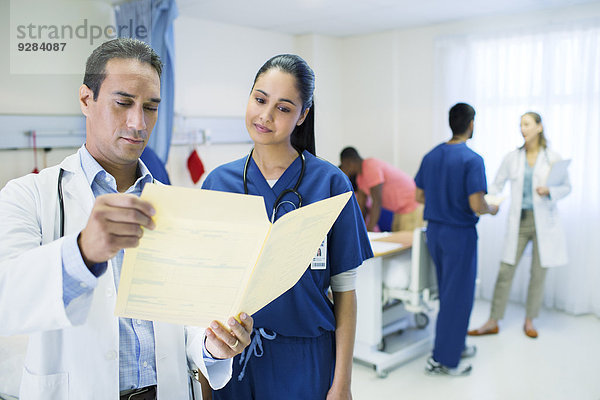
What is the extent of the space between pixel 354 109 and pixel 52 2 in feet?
10.5

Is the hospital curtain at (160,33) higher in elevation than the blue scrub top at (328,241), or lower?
higher

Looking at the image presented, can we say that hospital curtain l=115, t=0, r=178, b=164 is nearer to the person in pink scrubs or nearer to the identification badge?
the person in pink scrubs

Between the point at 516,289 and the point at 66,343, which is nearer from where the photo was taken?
the point at 66,343

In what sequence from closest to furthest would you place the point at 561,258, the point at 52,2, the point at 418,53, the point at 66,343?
the point at 66,343, the point at 52,2, the point at 561,258, the point at 418,53

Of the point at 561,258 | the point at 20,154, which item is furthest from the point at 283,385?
the point at 561,258

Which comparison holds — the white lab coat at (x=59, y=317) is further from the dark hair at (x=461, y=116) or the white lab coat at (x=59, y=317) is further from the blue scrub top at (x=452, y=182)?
the dark hair at (x=461, y=116)

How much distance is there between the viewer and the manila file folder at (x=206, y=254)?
0.63 m

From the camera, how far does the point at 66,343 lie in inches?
33.1

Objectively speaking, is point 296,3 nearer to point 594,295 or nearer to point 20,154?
point 20,154

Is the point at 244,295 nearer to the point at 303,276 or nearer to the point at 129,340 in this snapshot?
the point at 129,340

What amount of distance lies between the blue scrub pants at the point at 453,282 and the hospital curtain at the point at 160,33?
1.86m

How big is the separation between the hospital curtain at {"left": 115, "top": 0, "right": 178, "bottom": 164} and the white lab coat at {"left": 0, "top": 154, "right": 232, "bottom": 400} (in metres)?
2.40

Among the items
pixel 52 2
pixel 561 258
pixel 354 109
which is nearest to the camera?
pixel 52 2

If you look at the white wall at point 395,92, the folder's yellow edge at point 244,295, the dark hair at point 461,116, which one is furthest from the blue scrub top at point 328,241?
the white wall at point 395,92
